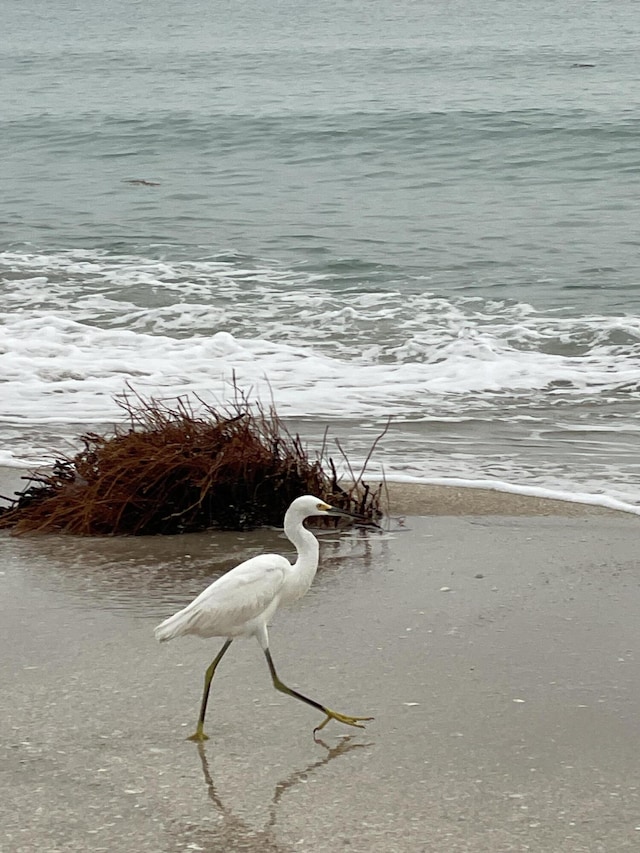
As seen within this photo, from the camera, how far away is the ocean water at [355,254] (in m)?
8.47

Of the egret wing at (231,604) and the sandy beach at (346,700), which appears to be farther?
the egret wing at (231,604)

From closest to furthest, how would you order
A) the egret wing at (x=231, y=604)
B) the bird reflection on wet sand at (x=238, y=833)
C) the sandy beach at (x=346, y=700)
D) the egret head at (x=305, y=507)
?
the bird reflection on wet sand at (x=238, y=833)
the sandy beach at (x=346, y=700)
the egret wing at (x=231, y=604)
the egret head at (x=305, y=507)

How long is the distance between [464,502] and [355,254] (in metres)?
8.66

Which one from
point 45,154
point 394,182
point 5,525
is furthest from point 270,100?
point 5,525

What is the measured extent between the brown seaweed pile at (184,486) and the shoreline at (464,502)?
0.31 metres

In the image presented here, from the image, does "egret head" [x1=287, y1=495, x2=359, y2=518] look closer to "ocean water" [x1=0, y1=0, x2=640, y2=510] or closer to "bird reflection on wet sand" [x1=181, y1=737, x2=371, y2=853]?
Result: "bird reflection on wet sand" [x1=181, y1=737, x2=371, y2=853]

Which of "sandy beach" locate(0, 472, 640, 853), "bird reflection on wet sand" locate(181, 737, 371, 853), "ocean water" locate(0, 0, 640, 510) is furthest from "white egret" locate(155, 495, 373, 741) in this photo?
"ocean water" locate(0, 0, 640, 510)

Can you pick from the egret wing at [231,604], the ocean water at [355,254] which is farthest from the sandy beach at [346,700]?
the ocean water at [355,254]

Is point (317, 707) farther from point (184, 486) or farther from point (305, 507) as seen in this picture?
point (184, 486)

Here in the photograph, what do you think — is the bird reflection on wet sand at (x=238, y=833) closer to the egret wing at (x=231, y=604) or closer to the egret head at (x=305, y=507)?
the egret wing at (x=231, y=604)

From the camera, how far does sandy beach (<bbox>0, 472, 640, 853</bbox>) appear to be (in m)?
3.18

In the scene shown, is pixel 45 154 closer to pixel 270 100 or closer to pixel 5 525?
pixel 270 100

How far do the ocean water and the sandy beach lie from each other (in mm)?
1587

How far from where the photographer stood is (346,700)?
3.95 meters
